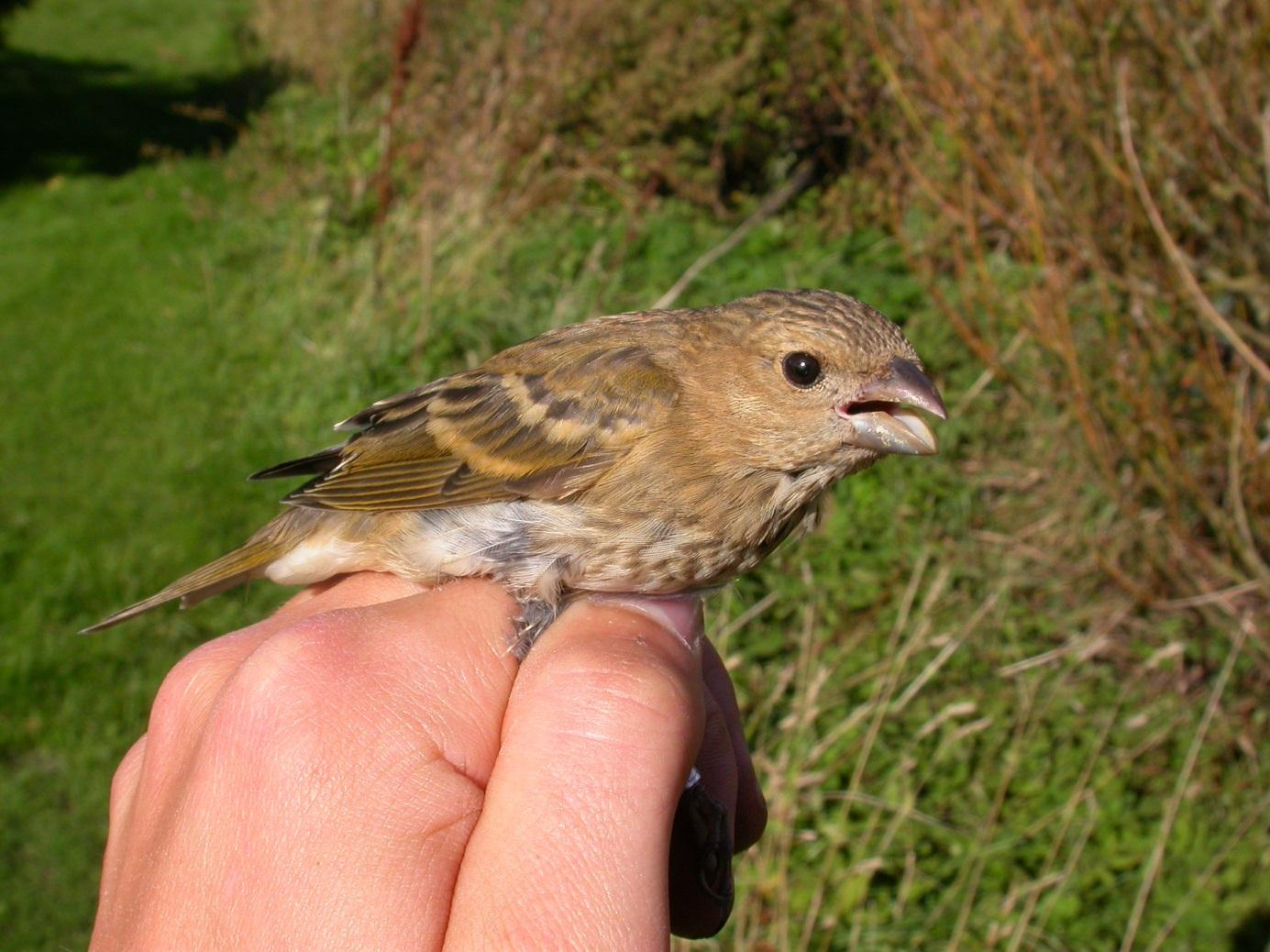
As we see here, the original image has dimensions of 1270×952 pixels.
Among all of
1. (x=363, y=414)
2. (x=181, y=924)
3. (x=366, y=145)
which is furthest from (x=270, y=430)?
(x=181, y=924)

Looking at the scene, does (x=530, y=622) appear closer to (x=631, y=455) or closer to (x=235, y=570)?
(x=631, y=455)

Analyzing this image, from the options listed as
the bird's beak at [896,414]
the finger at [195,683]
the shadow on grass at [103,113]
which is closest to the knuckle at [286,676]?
the finger at [195,683]

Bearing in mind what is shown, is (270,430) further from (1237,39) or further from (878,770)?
(1237,39)

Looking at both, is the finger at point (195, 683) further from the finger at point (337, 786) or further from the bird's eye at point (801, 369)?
the bird's eye at point (801, 369)

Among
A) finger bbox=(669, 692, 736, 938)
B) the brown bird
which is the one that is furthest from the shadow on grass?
finger bbox=(669, 692, 736, 938)

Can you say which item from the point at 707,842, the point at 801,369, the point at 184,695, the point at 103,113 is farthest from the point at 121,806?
the point at 103,113
